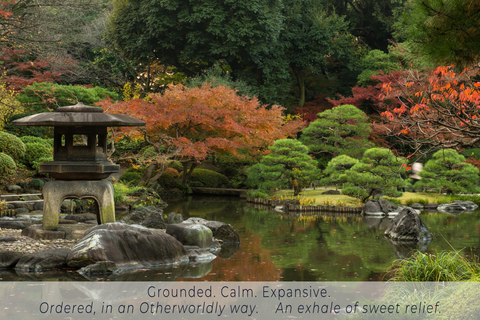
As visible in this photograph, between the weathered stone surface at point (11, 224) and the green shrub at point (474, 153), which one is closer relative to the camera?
the weathered stone surface at point (11, 224)

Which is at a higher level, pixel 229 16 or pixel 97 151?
pixel 229 16

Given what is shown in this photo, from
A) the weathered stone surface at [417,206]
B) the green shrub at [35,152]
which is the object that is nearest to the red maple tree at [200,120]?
the green shrub at [35,152]

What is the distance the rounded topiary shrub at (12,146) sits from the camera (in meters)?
13.9

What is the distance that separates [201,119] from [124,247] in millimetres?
8784

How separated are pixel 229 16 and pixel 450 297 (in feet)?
61.2

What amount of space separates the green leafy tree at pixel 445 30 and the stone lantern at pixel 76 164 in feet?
18.5

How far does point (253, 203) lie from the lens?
17.5 meters

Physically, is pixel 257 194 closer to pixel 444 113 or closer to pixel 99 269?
pixel 99 269

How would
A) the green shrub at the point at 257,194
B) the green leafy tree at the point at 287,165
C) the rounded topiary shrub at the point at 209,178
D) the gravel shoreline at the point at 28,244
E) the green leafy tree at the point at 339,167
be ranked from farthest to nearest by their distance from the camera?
the rounded topiary shrub at the point at 209,178
the green shrub at the point at 257,194
the green leafy tree at the point at 287,165
the green leafy tree at the point at 339,167
the gravel shoreline at the point at 28,244

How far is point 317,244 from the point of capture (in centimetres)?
936

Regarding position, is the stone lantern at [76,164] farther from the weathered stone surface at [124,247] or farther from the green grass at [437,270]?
the green grass at [437,270]

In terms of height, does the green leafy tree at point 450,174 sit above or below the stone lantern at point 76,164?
below

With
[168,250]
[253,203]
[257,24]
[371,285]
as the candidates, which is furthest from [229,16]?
[371,285]

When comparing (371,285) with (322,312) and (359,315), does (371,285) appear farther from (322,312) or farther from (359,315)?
(359,315)
